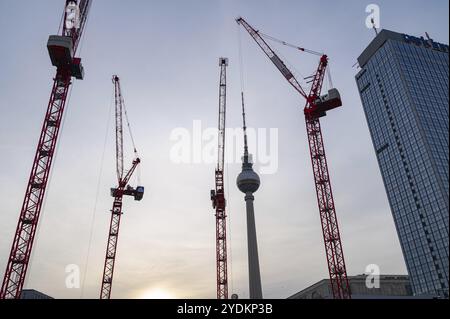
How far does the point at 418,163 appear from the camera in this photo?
171750 millimetres

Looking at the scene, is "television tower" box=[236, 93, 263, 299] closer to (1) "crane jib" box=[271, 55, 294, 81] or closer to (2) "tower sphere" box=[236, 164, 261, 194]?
(2) "tower sphere" box=[236, 164, 261, 194]

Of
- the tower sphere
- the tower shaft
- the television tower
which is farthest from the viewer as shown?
the tower sphere

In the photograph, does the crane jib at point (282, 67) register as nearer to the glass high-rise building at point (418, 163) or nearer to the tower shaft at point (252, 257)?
the tower shaft at point (252, 257)

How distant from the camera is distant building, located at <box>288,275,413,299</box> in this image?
343 ft

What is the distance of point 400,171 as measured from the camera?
18275 cm

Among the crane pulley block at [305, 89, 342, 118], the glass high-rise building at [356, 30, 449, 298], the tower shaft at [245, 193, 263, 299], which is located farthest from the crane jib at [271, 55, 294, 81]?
the glass high-rise building at [356, 30, 449, 298]

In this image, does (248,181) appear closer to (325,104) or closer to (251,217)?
(251,217)

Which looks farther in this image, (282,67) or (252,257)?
(252,257)

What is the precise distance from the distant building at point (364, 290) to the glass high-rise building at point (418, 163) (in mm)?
14147

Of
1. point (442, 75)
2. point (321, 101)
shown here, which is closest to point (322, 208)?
point (321, 101)

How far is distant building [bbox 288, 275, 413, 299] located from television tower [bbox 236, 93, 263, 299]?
16024 millimetres

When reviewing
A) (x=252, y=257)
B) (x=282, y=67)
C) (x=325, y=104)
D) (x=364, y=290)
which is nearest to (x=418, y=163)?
(x=364, y=290)

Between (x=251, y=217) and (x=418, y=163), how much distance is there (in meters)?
95.5

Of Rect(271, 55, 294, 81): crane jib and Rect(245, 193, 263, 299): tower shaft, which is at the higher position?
Rect(271, 55, 294, 81): crane jib
